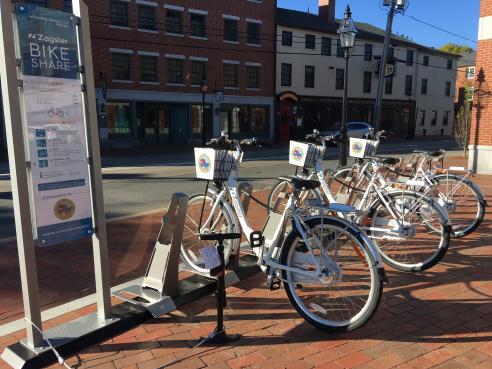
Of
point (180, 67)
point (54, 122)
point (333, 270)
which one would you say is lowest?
point (333, 270)

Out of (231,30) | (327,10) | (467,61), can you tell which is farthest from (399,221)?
(467,61)

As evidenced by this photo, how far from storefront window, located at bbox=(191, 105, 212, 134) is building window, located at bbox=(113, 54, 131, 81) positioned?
4788 mm

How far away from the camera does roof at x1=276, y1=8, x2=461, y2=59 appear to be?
110ft

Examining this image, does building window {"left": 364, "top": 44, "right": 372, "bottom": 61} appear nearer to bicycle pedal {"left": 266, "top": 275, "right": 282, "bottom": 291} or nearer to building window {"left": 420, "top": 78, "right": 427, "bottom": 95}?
building window {"left": 420, "top": 78, "right": 427, "bottom": 95}

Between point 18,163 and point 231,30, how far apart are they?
29110 mm

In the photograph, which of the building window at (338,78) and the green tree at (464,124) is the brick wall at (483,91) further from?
the building window at (338,78)

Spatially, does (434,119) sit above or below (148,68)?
below

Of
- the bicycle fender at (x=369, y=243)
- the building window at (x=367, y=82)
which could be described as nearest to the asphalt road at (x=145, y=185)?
the bicycle fender at (x=369, y=243)

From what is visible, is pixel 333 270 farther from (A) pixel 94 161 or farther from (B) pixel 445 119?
(B) pixel 445 119

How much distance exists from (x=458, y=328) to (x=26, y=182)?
319 centimetres

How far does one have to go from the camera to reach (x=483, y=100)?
41.2 ft

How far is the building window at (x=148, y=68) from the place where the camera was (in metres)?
27.2

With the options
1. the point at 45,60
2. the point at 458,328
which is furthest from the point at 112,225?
the point at 458,328

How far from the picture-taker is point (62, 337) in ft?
10.5
